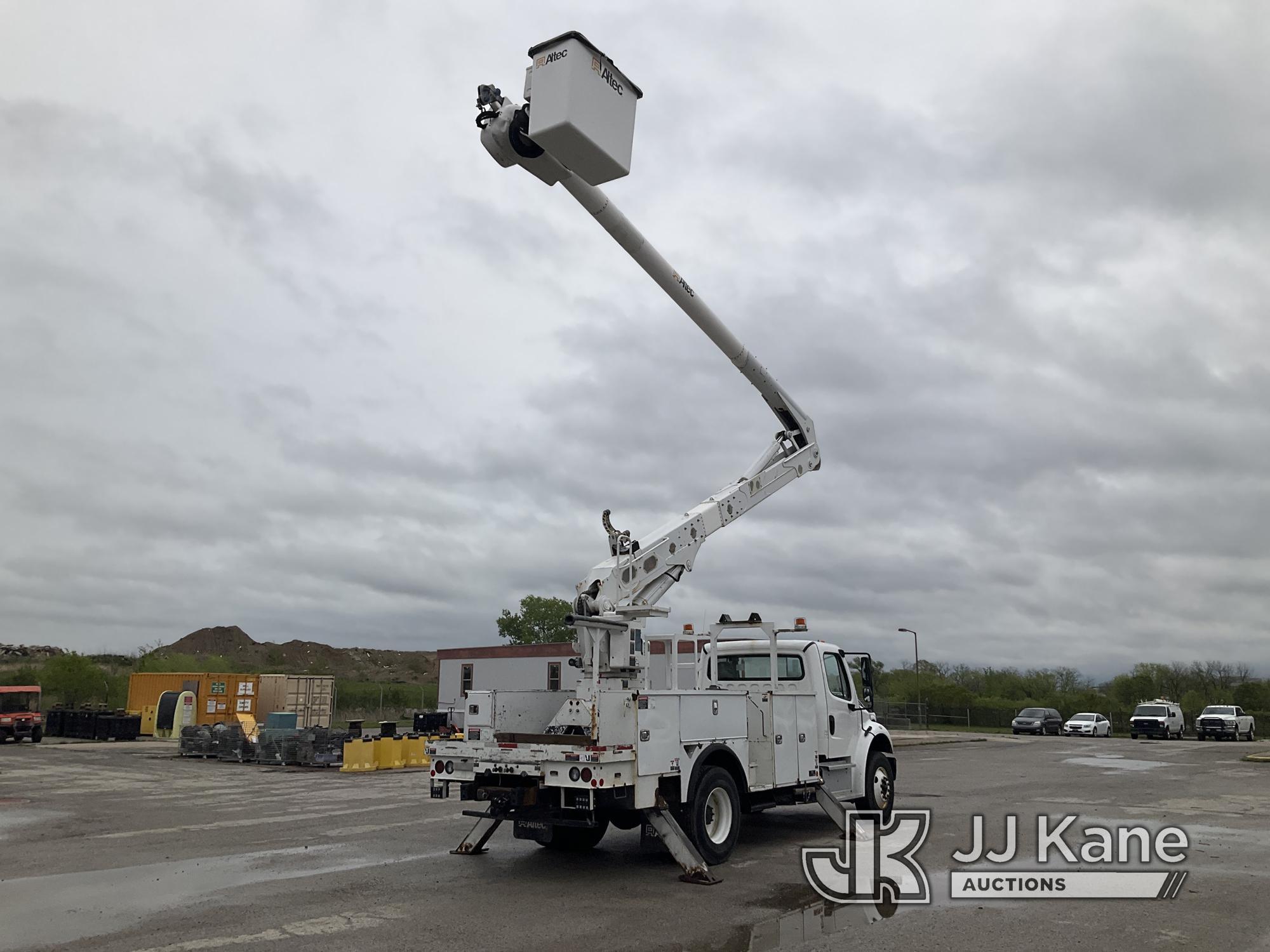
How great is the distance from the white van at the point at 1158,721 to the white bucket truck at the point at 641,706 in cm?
3558

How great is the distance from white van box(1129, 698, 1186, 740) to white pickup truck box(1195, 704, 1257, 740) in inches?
35.8

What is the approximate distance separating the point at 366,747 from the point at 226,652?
105930 mm

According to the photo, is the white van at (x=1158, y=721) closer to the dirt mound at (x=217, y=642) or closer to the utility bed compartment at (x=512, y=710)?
the utility bed compartment at (x=512, y=710)

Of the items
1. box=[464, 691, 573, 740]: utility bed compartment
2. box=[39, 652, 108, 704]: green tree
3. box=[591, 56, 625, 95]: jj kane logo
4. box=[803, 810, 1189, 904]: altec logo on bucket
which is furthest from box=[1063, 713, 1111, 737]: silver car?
box=[39, 652, 108, 704]: green tree

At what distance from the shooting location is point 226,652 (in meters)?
118

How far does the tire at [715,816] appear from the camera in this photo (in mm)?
9547

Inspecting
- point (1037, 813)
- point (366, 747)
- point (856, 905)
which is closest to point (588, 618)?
point (856, 905)

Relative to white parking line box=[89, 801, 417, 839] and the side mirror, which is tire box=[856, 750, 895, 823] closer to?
the side mirror

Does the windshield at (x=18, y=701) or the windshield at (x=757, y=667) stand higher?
the windshield at (x=757, y=667)

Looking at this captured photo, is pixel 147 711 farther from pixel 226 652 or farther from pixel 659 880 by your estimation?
pixel 226 652

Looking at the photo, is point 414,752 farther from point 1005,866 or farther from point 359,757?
point 1005,866

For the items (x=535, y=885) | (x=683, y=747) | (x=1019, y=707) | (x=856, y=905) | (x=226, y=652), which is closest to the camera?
(x=856, y=905)

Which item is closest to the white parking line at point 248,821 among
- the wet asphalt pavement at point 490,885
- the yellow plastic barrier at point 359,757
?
the wet asphalt pavement at point 490,885

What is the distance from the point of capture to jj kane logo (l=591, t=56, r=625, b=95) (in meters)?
7.06
